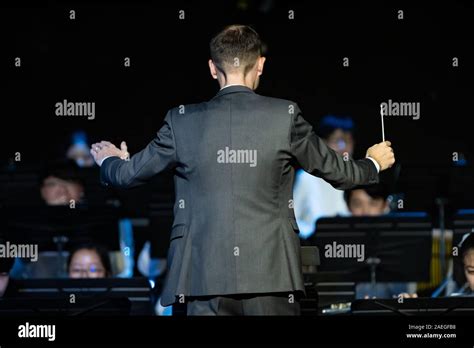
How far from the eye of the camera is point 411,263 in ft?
27.9

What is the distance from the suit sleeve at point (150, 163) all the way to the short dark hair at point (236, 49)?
0.36 meters

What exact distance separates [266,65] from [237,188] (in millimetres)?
7869

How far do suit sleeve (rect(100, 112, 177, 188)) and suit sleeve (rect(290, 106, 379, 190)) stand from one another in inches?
22.1

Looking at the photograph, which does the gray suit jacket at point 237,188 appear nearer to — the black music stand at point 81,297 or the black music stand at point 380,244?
the black music stand at point 81,297

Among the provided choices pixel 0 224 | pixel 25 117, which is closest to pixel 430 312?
pixel 0 224

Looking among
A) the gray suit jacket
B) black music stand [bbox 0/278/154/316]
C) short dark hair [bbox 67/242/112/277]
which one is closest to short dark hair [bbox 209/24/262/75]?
the gray suit jacket

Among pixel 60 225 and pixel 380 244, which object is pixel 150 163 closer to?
pixel 380 244

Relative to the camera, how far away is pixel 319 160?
17.5 feet

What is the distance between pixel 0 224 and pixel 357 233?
267cm

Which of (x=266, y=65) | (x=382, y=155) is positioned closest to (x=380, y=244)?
(x=382, y=155)

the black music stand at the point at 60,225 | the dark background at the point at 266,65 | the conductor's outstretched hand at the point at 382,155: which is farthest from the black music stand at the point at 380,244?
the dark background at the point at 266,65

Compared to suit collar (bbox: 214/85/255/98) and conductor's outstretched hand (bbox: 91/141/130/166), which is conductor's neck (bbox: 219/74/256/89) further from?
conductor's outstretched hand (bbox: 91/141/130/166)

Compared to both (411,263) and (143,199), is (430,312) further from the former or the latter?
(143,199)

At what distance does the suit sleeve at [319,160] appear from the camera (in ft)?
17.4
